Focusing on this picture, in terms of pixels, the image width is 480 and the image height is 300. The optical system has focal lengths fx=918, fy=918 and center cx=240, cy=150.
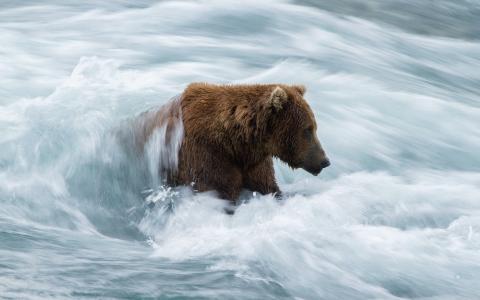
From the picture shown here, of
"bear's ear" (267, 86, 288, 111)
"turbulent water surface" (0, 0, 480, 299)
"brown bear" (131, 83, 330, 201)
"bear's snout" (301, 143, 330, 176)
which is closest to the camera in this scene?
"turbulent water surface" (0, 0, 480, 299)

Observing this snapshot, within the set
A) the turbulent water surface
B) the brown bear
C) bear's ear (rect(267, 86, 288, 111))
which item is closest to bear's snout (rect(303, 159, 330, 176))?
the brown bear

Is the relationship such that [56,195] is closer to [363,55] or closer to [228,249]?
[228,249]

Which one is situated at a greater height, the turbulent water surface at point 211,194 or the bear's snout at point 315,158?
the bear's snout at point 315,158

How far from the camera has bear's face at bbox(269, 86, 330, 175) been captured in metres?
6.43

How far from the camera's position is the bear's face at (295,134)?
643 cm

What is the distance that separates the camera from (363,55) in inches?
468

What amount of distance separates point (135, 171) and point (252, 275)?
1866 mm

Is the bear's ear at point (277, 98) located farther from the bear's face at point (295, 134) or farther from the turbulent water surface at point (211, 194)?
the turbulent water surface at point (211, 194)

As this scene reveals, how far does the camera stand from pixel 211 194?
21.0 feet

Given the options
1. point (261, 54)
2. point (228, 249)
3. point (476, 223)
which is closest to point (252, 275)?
point (228, 249)

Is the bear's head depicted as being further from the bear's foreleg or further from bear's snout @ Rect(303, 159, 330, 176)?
the bear's foreleg

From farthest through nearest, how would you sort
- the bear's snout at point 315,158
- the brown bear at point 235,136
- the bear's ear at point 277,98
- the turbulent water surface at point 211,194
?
the bear's snout at point 315,158 < the brown bear at point 235,136 < the bear's ear at point 277,98 < the turbulent water surface at point 211,194

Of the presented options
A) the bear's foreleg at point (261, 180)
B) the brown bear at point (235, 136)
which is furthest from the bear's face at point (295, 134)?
the bear's foreleg at point (261, 180)

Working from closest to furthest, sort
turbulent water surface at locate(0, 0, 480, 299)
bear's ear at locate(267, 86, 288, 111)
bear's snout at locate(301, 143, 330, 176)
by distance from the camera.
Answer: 1. turbulent water surface at locate(0, 0, 480, 299)
2. bear's ear at locate(267, 86, 288, 111)
3. bear's snout at locate(301, 143, 330, 176)
